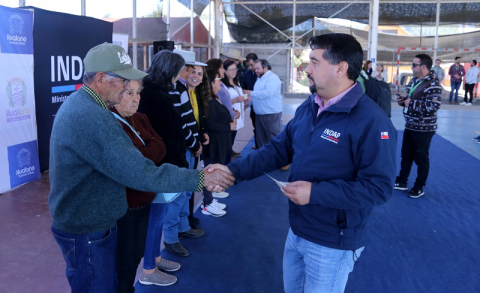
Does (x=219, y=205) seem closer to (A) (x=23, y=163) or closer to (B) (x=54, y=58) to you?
(A) (x=23, y=163)

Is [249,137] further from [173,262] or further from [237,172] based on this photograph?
[237,172]

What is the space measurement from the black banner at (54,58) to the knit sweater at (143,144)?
3.53m

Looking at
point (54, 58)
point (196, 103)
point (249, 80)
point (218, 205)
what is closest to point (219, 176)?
point (196, 103)

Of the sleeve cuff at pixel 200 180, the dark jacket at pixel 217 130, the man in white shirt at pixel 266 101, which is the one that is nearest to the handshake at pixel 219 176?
the sleeve cuff at pixel 200 180

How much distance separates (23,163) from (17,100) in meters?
0.82

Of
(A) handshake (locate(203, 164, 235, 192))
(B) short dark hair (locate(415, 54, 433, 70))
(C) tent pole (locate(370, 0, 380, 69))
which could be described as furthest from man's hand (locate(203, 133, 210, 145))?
(C) tent pole (locate(370, 0, 380, 69))

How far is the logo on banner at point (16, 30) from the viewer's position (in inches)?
189

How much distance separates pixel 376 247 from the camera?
379 cm

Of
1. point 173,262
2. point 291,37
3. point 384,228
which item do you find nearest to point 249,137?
point 384,228

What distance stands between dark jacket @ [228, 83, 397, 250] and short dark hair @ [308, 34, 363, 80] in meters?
0.11

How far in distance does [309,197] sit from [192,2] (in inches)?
445

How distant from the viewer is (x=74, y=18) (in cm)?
590

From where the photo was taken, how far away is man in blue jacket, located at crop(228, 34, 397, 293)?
67.7 inches

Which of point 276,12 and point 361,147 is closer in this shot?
point 361,147
